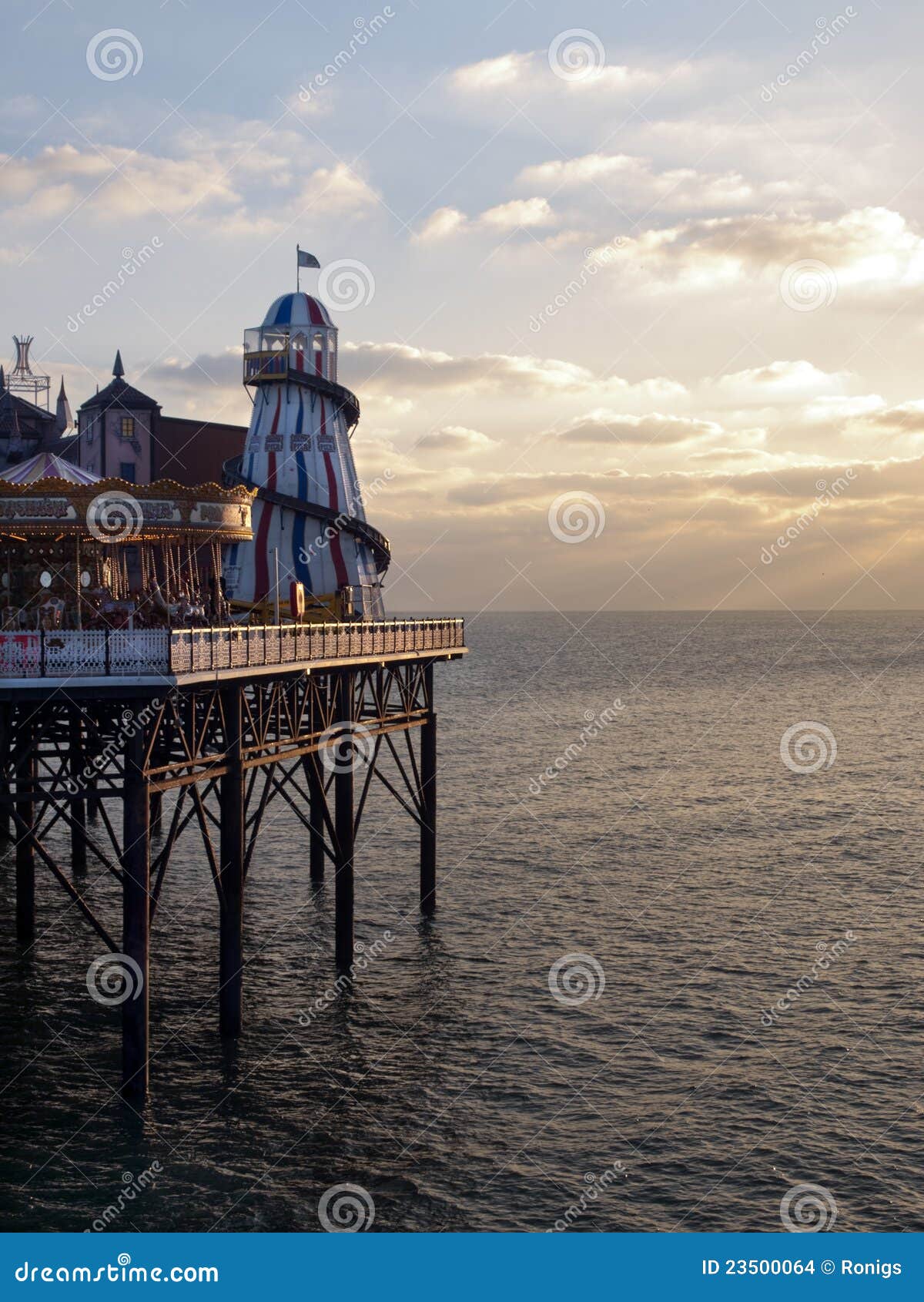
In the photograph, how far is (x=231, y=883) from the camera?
2652cm

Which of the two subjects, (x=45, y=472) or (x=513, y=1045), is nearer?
(x=513, y=1045)

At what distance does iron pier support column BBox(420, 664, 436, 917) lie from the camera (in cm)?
3788

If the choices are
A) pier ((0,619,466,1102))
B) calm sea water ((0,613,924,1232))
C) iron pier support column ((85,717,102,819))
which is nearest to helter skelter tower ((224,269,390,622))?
calm sea water ((0,613,924,1232))

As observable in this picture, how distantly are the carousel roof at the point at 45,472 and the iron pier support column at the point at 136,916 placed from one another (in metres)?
8.36

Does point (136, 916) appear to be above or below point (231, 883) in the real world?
below

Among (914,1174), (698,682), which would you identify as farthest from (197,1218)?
(698,682)

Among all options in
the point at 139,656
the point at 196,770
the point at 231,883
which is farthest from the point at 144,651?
the point at 231,883

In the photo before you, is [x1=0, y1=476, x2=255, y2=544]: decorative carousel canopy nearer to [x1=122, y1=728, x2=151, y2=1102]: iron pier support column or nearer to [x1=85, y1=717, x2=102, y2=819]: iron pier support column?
[x1=85, y1=717, x2=102, y2=819]: iron pier support column

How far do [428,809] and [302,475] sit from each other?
20.4m

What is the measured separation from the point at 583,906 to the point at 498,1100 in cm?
1475

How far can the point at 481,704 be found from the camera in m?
116

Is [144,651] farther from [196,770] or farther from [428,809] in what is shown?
[428,809]

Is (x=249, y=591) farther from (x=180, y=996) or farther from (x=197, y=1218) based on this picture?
(x=197, y=1218)

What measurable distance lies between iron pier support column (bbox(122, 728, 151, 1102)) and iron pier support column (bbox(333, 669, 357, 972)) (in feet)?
29.1
